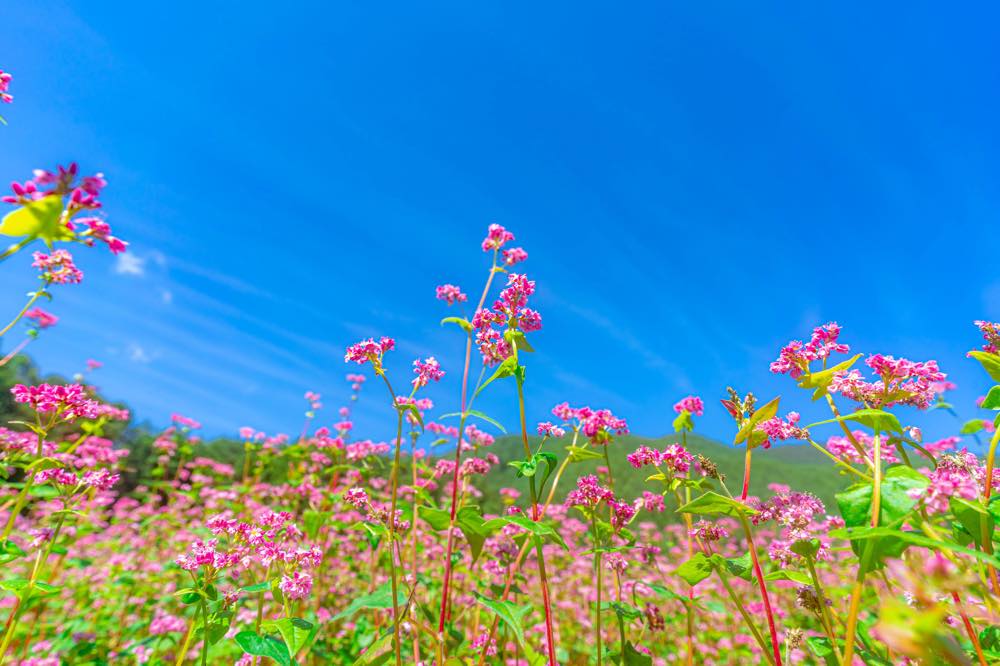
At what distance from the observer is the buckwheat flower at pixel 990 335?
245cm

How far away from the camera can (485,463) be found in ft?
14.0

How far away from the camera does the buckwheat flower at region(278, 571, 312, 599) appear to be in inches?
99.8

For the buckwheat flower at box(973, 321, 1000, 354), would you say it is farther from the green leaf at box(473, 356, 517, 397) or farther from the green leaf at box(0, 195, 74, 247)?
the green leaf at box(0, 195, 74, 247)

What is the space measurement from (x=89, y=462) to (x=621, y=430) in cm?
510

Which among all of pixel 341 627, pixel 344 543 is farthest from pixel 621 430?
pixel 344 543

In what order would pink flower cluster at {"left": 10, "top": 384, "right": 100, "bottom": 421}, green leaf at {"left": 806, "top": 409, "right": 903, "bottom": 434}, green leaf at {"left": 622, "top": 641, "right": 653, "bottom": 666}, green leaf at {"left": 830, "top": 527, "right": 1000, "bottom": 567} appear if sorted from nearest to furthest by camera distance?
green leaf at {"left": 830, "top": 527, "right": 1000, "bottom": 567}, green leaf at {"left": 806, "top": 409, "right": 903, "bottom": 434}, green leaf at {"left": 622, "top": 641, "right": 653, "bottom": 666}, pink flower cluster at {"left": 10, "top": 384, "right": 100, "bottom": 421}

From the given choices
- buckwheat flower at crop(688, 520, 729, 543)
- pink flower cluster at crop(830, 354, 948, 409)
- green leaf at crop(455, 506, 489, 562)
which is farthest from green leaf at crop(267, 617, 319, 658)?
pink flower cluster at crop(830, 354, 948, 409)

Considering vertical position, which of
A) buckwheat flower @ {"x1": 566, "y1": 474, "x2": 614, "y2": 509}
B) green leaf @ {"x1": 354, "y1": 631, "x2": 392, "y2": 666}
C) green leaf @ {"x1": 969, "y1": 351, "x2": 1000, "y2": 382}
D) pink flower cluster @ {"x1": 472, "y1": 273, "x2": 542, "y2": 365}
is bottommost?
green leaf @ {"x1": 354, "y1": 631, "x2": 392, "y2": 666}

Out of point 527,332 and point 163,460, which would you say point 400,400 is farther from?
point 163,460

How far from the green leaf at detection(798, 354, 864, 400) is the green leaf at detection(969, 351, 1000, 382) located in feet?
1.43

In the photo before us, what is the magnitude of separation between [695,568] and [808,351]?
1.31 m

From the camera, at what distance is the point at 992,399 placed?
2012 mm

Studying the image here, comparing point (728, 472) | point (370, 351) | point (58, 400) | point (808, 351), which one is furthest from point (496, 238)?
point (728, 472)

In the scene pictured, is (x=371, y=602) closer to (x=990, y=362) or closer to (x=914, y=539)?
(x=914, y=539)
